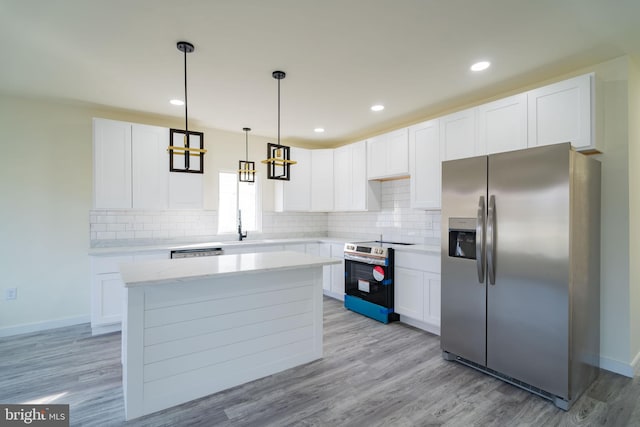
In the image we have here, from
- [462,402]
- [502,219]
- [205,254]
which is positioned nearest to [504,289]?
[502,219]

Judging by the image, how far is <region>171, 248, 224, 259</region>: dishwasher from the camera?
3992 mm

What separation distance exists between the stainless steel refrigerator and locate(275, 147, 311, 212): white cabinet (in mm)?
2925

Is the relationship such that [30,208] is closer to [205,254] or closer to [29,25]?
[205,254]

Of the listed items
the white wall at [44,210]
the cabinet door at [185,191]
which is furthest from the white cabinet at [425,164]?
the white wall at [44,210]

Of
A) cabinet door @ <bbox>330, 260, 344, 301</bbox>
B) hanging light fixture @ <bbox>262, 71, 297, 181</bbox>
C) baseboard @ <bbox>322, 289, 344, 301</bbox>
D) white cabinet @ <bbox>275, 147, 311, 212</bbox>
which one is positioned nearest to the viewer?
hanging light fixture @ <bbox>262, 71, 297, 181</bbox>

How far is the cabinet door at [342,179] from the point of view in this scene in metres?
5.20

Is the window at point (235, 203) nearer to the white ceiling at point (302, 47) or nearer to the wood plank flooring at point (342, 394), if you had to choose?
the white ceiling at point (302, 47)

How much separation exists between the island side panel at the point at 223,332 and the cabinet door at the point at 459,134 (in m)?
2.08

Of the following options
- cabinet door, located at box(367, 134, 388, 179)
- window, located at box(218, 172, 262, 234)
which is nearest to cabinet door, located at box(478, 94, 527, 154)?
cabinet door, located at box(367, 134, 388, 179)

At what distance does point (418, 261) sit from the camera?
3.67 m

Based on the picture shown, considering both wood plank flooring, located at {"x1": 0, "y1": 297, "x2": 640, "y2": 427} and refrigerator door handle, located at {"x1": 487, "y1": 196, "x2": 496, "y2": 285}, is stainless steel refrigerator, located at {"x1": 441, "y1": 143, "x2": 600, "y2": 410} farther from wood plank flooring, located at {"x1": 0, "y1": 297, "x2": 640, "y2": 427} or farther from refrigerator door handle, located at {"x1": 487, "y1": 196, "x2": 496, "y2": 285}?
wood plank flooring, located at {"x1": 0, "y1": 297, "x2": 640, "y2": 427}

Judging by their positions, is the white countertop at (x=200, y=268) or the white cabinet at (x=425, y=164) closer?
the white countertop at (x=200, y=268)

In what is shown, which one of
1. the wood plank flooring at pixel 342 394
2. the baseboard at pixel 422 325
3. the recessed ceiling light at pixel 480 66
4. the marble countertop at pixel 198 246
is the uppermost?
the recessed ceiling light at pixel 480 66

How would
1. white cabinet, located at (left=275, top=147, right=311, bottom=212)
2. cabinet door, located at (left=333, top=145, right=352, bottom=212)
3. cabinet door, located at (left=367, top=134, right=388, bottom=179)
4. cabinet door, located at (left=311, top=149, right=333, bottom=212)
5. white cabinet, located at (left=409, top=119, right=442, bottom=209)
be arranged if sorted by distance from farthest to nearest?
cabinet door, located at (left=311, top=149, right=333, bottom=212)
white cabinet, located at (left=275, top=147, right=311, bottom=212)
cabinet door, located at (left=333, top=145, right=352, bottom=212)
cabinet door, located at (left=367, top=134, right=388, bottom=179)
white cabinet, located at (left=409, top=119, right=442, bottom=209)
